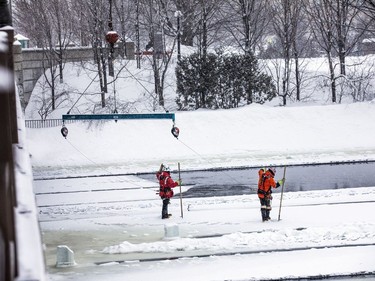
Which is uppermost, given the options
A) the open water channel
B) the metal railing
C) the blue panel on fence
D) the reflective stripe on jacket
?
the blue panel on fence

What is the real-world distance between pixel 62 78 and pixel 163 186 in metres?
25.5

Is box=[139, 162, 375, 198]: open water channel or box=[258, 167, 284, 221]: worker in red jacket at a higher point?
box=[258, 167, 284, 221]: worker in red jacket

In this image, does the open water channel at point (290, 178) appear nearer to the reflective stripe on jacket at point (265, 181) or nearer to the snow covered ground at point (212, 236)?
the snow covered ground at point (212, 236)

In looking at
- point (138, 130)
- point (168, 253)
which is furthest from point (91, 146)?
point (168, 253)

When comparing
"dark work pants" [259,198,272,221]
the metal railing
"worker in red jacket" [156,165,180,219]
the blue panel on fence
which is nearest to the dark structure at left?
"dark work pants" [259,198,272,221]

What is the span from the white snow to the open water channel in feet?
2.53

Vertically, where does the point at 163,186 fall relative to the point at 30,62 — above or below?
below

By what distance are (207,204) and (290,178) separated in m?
6.64

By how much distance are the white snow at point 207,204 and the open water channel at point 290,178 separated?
0.77 metres

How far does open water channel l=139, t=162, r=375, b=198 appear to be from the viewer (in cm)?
2722

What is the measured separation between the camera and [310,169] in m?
32.2

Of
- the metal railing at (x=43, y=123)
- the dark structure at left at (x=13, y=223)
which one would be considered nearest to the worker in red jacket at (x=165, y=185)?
the dark structure at left at (x=13, y=223)

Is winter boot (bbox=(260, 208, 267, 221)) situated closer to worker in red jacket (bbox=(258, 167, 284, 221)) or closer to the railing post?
worker in red jacket (bbox=(258, 167, 284, 221))

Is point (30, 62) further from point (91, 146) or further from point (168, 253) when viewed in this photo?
point (168, 253)
